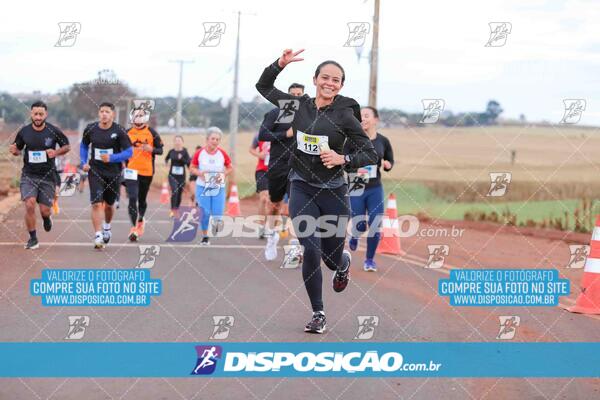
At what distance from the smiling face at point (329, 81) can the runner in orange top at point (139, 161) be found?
25.7ft

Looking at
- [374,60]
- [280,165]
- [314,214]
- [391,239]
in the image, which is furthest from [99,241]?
[374,60]

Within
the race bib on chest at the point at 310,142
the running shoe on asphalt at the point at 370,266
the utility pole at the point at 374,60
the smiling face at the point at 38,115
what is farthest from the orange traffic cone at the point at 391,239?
the utility pole at the point at 374,60

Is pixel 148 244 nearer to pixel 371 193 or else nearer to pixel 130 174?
pixel 130 174

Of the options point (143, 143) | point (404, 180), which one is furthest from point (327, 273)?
point (404, 180)

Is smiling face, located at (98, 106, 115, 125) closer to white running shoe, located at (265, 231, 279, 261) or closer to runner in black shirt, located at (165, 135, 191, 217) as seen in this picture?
white running shoe, located at (265, 231, 279, 261)

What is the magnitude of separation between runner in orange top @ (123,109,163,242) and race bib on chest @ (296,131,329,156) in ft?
25.2

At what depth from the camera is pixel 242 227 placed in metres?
19.6

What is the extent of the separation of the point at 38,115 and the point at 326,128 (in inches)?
272

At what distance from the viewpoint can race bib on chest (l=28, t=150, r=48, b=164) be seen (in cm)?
1357

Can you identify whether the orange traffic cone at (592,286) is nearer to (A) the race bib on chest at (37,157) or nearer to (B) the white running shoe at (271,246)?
(B) the white running shoe at (271,246)

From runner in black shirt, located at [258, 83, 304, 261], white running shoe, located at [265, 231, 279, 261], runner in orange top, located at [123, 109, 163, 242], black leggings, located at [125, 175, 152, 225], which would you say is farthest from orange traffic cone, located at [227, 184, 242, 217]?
runner in black shirt, located at [258, 83, 304, 261]

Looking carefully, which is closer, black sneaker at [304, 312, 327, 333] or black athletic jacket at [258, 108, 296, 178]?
black sneaker at [304, 312, 327, 333]

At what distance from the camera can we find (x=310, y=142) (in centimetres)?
773

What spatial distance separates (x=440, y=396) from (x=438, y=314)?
10.3ft
